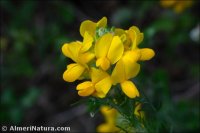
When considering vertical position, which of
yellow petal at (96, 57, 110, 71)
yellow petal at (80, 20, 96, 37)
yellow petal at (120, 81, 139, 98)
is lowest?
yellow petal at (120, 81, 139, 98)

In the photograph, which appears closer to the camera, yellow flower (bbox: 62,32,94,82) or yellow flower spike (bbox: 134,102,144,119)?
yellow flower (bbox: 62,32,94,82)

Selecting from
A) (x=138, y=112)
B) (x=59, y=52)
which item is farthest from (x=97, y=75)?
(x=59, y=52)

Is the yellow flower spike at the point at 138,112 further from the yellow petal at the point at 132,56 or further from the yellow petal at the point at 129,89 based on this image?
the yellow petal at the point at 132,56

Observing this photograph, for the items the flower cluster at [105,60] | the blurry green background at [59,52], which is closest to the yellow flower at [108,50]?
the flower cluster at [105,60]

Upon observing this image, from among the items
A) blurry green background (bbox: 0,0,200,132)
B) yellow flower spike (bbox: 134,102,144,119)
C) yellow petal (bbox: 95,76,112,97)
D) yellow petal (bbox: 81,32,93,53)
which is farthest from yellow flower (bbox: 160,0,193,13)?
yellow petal (bbox: 95,76,112,97)

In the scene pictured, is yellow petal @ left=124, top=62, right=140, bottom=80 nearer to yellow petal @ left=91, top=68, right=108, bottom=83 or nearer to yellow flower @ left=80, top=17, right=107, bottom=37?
yellow petal @ left=91, top=68, right=108, bottom=83

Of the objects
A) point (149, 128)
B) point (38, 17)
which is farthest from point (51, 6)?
point (149, 128)

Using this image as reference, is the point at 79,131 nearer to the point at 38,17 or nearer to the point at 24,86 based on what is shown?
the point at 24,86
